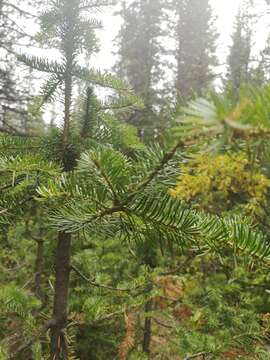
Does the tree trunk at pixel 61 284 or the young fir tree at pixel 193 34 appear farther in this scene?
the young fir tree at pixel 193 34

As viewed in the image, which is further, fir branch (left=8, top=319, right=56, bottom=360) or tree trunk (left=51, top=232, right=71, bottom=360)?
tree trunk (left=51, top=232, right=71, bottom=360)

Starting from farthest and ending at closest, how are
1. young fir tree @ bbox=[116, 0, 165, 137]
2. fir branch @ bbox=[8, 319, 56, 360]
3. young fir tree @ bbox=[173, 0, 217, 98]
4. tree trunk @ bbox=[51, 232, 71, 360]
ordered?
young fir tree @ bbox=[173, 0, 217, 98]
young fir tree @ bbox=[116, 0, 165, 137]
tree trunk @ bbox=[51, 232, 71, 360]
fir branch @ bbox=[8, 319, 56, 360]

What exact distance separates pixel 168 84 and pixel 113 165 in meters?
19.3

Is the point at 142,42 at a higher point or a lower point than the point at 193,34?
lower

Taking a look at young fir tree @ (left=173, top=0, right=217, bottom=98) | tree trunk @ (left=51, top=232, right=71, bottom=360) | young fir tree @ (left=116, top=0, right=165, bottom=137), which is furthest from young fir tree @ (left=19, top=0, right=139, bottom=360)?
young fir tree @ (left=173, top=0, right=217, bottom=98)

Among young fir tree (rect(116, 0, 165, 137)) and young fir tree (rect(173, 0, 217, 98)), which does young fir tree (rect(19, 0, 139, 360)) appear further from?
young fir tree (rect(173, 0, 217, 98))

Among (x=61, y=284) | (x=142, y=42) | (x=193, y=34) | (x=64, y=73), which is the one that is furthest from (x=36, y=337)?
(x=193, y=34)

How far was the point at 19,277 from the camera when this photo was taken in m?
5.47

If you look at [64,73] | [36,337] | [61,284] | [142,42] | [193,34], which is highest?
[193,34]

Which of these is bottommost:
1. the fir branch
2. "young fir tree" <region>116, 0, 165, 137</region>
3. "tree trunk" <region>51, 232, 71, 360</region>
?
the fir branch

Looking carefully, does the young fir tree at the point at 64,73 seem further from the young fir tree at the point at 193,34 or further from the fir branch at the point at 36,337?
the young fir tree at the point at 193,34

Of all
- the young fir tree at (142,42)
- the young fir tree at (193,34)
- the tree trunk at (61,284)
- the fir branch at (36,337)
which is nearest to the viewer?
the fir branch at (36,337)

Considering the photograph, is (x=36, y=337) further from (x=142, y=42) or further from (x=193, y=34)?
(x=193, y=34)

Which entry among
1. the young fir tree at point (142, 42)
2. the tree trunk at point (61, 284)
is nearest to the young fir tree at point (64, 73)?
the tree trunk at point (61, 284)
